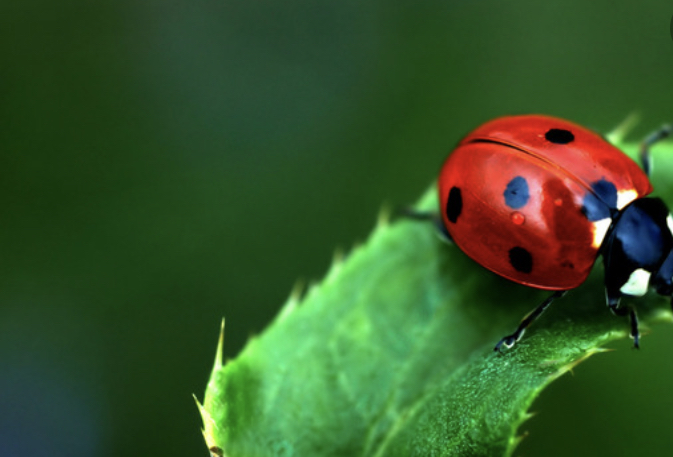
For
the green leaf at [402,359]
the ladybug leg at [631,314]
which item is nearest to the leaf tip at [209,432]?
the green leaf at [402,359]

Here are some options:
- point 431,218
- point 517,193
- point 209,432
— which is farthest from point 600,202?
point 209,432

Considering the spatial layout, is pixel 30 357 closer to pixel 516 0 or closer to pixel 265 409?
pixel 265 409

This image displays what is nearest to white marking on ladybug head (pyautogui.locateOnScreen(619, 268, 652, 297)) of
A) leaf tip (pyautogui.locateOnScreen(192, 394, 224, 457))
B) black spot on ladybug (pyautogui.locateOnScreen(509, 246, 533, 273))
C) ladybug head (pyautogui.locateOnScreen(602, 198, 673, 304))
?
ladybug head (pyautogui.locateOnScreen(602, 198, 673, 304))

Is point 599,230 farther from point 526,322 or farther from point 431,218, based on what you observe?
point 431,218

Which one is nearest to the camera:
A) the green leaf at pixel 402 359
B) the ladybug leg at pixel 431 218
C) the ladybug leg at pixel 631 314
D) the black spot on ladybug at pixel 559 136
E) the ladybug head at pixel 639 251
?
the green leaf at pixel 402 359

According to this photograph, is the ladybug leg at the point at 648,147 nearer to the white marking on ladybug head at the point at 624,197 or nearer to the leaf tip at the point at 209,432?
the white marking on ladybug head at the point at 624,197
